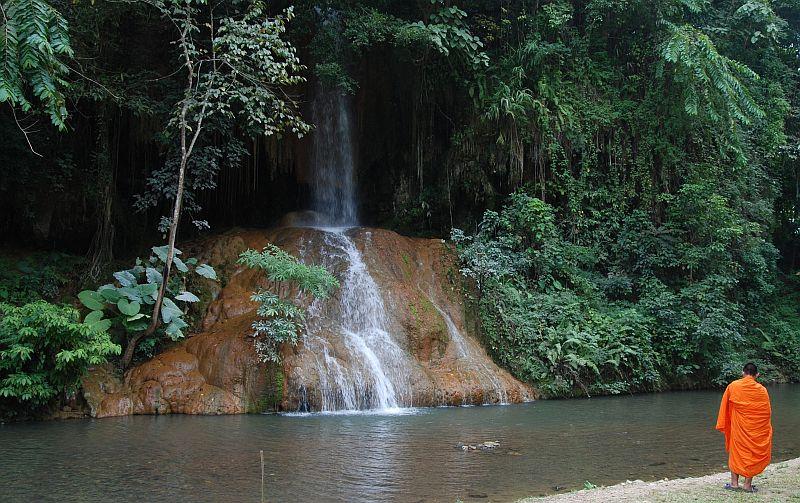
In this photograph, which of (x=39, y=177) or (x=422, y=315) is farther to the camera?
(x=39, y=177)

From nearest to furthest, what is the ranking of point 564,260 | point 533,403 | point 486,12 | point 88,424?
1. point 88,424
2. point 533,403
3. point 564,260
4. point 486,12

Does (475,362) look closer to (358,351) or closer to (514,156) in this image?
(358,351)

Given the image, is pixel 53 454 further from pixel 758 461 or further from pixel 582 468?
pixel 758 461

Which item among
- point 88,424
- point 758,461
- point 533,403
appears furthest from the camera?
point 533,403

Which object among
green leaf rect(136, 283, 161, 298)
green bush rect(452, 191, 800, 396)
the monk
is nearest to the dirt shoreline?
the monk

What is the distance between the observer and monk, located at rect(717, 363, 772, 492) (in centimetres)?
543

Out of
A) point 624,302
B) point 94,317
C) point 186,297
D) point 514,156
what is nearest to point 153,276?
point 186,297

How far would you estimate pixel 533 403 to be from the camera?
12.0 metres

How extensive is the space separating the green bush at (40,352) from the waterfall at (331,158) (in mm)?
8671

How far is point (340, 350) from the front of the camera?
37.8 ft

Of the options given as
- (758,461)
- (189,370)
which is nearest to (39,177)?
(189,370)

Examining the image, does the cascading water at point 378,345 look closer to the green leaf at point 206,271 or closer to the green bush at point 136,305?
the green leaf at point 206,271

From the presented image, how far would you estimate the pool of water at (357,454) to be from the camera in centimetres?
582

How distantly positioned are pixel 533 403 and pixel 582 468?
5.24 m
